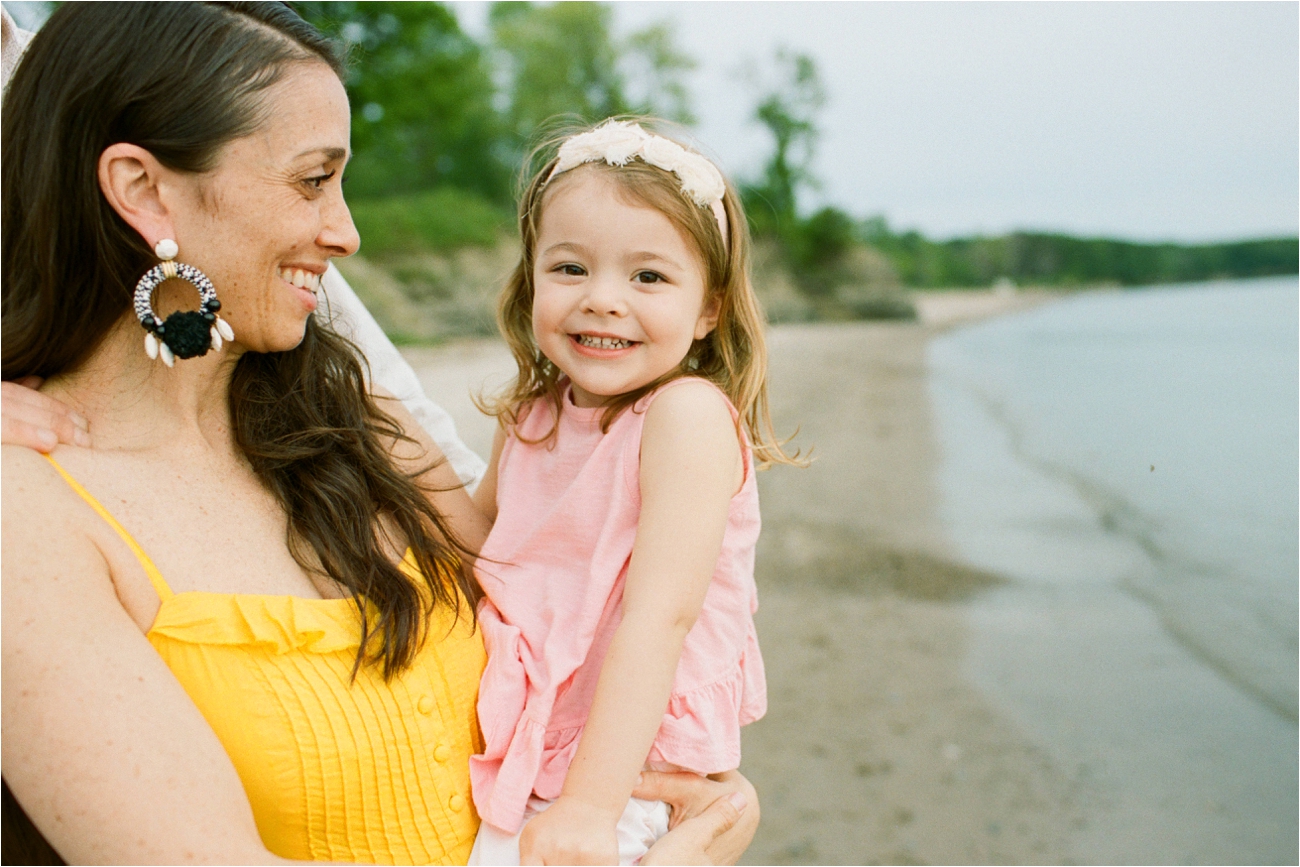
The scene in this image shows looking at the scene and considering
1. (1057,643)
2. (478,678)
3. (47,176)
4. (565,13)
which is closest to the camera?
(47,176)

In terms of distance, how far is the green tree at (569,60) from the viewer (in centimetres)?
2683

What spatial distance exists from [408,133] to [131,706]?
22.7 metres

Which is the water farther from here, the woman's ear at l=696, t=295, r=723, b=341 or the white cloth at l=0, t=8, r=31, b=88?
the white cloth at l=0, t=8, r=31, b=88

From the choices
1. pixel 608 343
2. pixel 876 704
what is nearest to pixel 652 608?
pixel 608 343

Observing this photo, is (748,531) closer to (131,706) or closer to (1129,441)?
(131,706)

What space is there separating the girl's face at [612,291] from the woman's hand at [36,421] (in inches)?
31.2

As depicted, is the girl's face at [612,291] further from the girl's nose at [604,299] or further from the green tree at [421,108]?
the green tree at [421,108]

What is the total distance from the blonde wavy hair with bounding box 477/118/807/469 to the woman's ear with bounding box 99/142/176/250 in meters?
0.68

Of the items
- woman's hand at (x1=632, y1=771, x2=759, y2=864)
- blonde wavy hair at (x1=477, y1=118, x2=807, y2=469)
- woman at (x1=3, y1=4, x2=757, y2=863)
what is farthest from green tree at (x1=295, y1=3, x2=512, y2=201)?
woman's hand at (x1=632, y1=771, x2=759, y2=864)

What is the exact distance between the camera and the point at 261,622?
5.01ft

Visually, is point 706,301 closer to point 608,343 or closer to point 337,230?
point 608,343

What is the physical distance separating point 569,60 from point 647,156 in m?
28.2

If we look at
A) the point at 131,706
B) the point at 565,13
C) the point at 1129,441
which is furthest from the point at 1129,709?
the point at 565,13

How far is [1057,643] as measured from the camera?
6195mm
